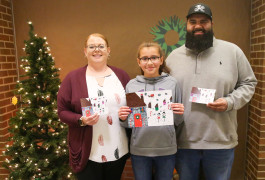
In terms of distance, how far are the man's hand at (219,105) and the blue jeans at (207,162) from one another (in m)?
0.40

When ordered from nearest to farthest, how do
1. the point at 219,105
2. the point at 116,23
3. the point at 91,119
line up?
the point at 91,119
the point at 219,105
the point at 116,23

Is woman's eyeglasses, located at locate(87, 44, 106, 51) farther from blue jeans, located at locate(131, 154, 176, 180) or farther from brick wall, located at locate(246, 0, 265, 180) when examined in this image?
brick wall, located at locate(246, 0, 265, 180)

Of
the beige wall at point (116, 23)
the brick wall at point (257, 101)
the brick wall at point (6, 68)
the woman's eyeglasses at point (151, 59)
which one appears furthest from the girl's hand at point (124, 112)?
the brick wall at point (6, 68)

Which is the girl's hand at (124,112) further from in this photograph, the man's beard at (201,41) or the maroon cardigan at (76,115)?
the man's beard at (201,41)

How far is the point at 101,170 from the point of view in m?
1.97

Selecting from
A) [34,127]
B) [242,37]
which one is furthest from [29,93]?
[242,37]

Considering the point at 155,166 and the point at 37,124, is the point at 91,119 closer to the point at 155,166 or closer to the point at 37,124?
the point at 155,166

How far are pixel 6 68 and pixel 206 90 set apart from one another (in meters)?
2.74

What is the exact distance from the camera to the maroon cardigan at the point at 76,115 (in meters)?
1.87

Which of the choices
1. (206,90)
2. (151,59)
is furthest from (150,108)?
(206,90)

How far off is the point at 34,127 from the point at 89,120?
1358 mm

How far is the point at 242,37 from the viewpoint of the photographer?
2.89 meters

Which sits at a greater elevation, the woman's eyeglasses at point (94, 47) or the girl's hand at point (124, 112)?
the woman's eyeglasses at point (94, 47)

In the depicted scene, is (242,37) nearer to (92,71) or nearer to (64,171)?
(92,71)
